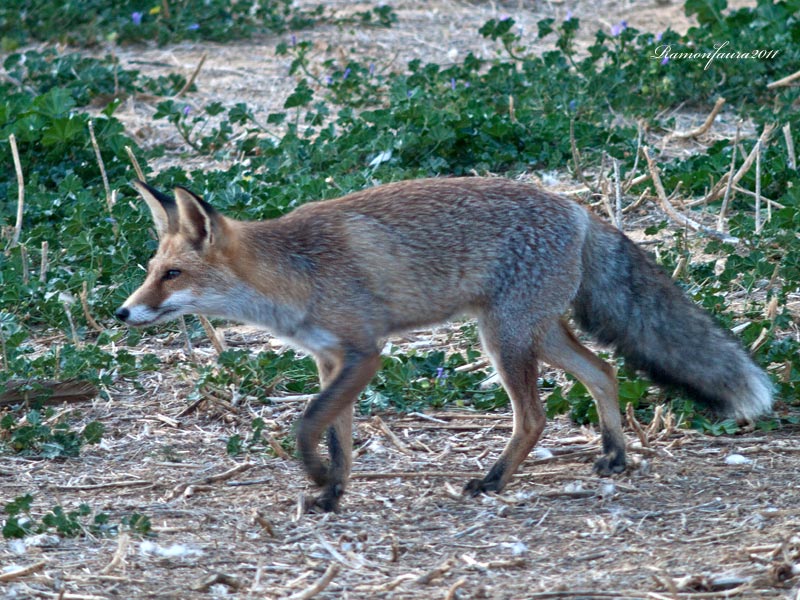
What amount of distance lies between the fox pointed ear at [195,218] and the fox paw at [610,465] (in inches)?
84.4

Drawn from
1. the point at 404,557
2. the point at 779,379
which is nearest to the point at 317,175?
the point at 779,379

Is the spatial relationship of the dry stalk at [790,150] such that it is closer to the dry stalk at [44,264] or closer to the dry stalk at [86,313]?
the dry stalk at [86,313]

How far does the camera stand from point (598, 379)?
18.9ft

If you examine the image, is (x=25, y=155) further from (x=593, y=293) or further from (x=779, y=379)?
(x=779, y=379)

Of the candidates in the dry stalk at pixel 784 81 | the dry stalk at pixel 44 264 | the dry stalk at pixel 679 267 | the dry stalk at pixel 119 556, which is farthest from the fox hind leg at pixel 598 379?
the dry stalk at pixel 784 81

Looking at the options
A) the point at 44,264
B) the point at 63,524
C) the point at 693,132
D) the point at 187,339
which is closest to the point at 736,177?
the point at 693,132

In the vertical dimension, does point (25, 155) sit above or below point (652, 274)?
below

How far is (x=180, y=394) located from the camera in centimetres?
652

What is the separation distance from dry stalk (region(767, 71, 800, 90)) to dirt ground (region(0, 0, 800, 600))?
4760mm

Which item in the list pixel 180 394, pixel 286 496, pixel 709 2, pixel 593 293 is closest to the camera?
pixel 286 496

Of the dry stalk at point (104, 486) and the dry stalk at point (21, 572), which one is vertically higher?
the dry stalk at point (21, 572)

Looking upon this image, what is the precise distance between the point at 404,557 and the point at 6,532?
1.59 m

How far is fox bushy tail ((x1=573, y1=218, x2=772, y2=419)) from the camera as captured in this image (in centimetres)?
568

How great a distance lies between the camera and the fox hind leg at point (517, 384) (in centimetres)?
550
